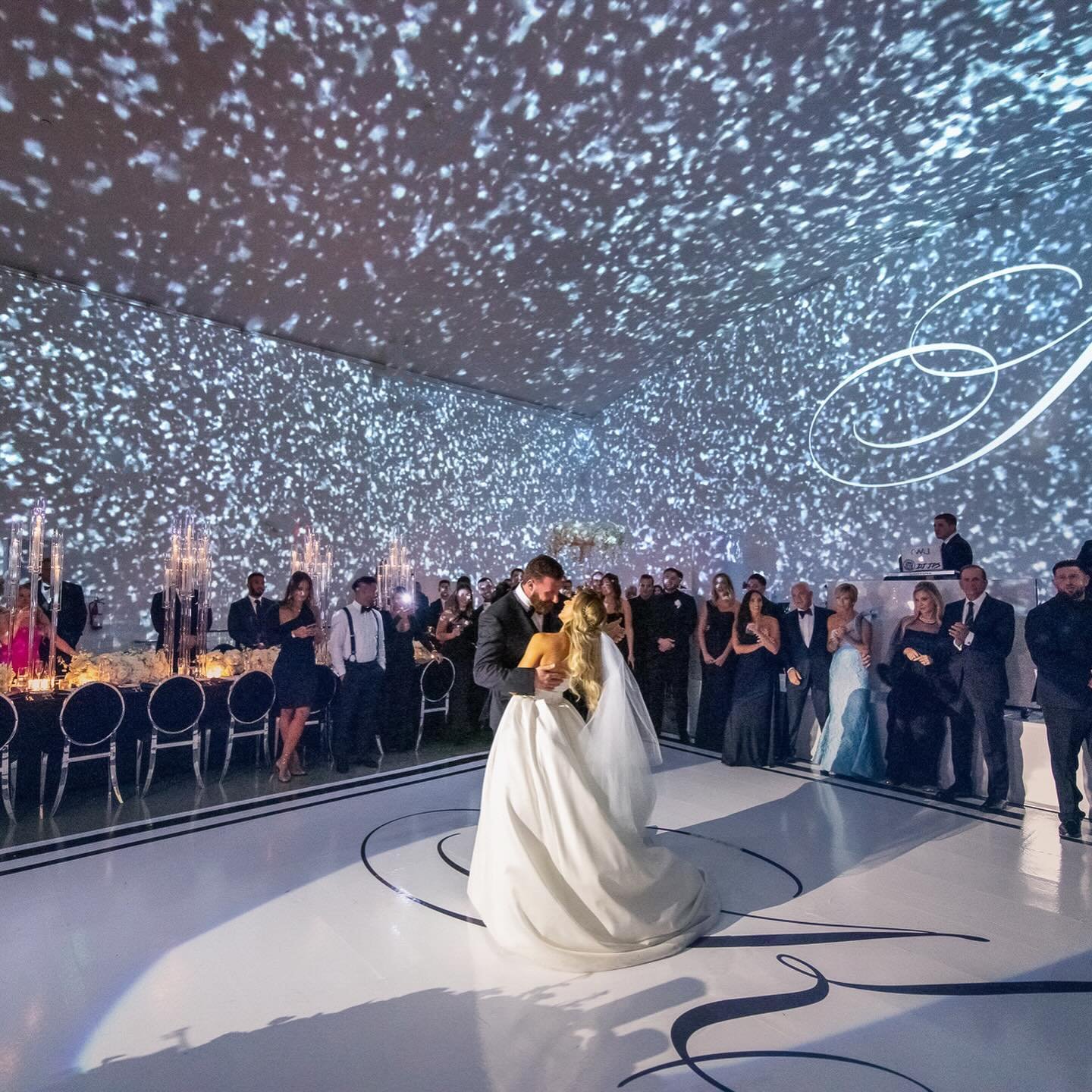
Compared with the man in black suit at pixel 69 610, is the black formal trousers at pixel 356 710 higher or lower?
lower

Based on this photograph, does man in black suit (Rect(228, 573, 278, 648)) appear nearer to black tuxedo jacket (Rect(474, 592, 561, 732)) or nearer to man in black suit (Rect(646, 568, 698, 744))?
man in black suit (Rect(646, 568, 698, 744))

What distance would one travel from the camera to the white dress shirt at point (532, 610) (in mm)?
3057

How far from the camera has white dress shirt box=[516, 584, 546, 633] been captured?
120 inches

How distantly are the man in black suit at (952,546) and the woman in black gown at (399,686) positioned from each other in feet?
14.4

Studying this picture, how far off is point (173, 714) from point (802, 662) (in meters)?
4.39

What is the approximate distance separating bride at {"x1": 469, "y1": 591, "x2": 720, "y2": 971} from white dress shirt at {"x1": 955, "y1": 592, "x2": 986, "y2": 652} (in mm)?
2699

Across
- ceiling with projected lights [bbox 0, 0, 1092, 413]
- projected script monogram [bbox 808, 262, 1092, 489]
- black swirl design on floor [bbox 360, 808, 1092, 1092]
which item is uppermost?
ceiling with projected lights [bbox 0, 0, 1092, 413]

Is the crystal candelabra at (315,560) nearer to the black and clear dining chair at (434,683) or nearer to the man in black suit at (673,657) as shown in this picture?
the black and clear dining chair at (434,683)

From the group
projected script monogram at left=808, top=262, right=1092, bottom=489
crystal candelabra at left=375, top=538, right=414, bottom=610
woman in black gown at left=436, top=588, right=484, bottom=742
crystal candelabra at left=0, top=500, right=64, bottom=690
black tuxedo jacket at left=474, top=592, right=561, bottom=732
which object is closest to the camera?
black tuxedo jacket at left=474, top=592, right=561, bottom=732

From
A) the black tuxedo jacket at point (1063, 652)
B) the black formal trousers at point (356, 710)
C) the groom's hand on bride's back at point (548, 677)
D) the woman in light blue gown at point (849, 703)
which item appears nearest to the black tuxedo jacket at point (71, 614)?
the black formal trousers at point (356, 710)

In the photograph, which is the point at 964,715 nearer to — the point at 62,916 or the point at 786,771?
the point at 786,771

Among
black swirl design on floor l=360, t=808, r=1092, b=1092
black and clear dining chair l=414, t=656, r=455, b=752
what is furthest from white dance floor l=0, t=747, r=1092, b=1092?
black and clear dining chair l=414, t=656, r=455, b=752

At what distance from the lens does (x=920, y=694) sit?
4855 millimetres

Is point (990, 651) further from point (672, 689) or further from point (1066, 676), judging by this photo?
point (672, 689)
